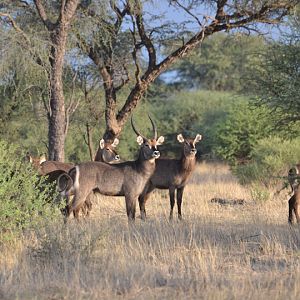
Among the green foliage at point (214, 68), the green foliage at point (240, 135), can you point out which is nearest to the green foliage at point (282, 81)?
the green foliage at point (240, 135)

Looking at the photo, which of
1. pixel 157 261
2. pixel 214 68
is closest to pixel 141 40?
pixel 157 261

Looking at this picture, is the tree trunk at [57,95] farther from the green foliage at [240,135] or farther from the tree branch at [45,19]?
the green foliage at [240,135]

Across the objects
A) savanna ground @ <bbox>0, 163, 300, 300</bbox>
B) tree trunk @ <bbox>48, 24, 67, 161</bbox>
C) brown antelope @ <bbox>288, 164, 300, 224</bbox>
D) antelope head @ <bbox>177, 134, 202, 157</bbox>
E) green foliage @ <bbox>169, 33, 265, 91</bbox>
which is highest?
green foliage @ <bbox>169, 33, 265, 91</bbox>

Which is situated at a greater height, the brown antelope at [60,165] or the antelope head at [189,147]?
the antelope head at [189,147]

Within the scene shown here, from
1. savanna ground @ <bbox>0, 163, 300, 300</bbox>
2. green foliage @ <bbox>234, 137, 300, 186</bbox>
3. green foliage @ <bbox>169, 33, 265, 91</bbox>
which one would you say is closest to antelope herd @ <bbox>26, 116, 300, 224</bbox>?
savanna ground @ <bbox>0, 163, 300, 300</bbox>

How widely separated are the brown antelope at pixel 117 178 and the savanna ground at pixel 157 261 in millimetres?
553

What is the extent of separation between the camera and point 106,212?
12867 mm

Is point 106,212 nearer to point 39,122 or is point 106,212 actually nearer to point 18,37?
point 18,37

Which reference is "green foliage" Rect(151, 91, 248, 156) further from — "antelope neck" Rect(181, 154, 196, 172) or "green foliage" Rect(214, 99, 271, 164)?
"antelope neck" Rect(181, 154, 196, 172)

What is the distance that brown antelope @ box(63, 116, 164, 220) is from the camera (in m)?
10.8

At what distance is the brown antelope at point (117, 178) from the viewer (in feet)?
35.3

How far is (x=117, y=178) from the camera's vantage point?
11102 millimetres

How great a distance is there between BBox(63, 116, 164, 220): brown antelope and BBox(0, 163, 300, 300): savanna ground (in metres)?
0.55

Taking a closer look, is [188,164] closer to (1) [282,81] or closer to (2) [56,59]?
(1) [282,81]
